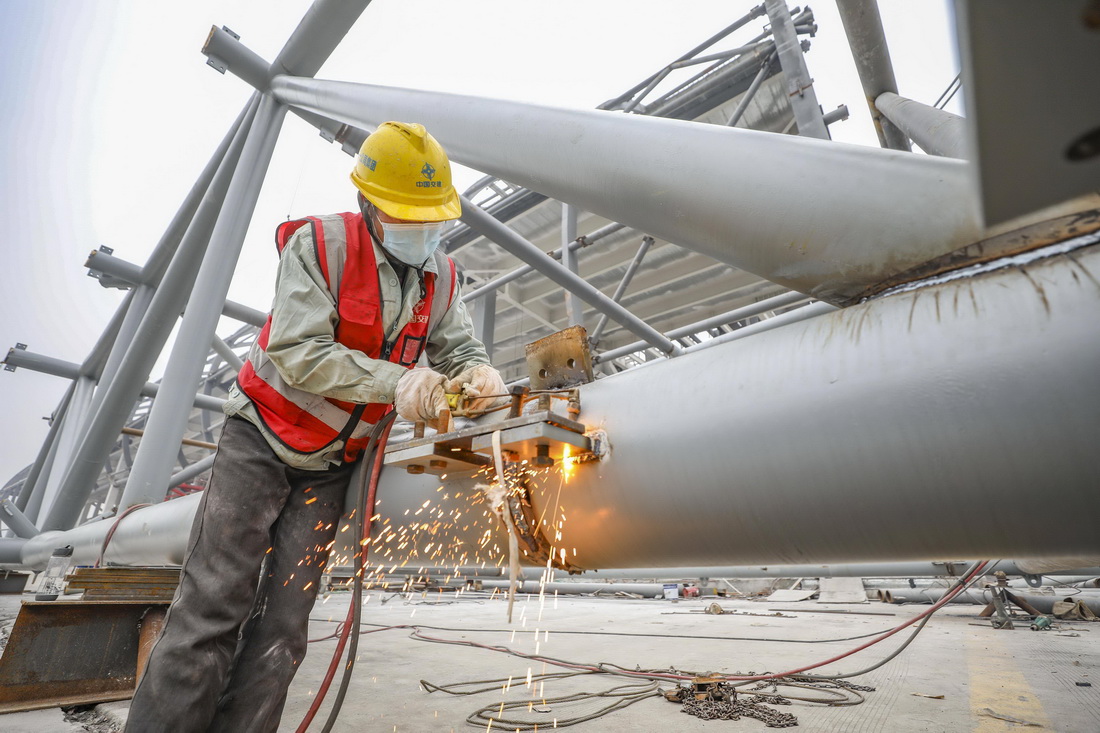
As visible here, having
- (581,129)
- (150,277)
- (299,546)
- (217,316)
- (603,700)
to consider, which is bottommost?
(603,700)

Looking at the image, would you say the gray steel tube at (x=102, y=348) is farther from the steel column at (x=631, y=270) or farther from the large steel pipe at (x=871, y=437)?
the large steel pipe at (x=871, y=437)

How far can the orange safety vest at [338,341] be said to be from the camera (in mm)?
1577

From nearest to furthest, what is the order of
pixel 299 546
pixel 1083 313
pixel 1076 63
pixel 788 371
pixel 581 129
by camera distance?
pixel 1076 63, pixel 1083 313, pixel 788 371, pixel 581 129, pixel 299 546

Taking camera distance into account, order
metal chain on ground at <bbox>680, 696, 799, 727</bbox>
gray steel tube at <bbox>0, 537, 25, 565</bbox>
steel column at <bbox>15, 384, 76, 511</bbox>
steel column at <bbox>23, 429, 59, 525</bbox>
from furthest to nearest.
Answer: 1. steel column at <bbox>15, 384, 76, 511</bbox>
2. steel column at <bbox>23, 429, 59, 525</bbox>
3. gray steel tube at <bbox>0, 537, 25, 565</bbox>
4. metal chain on ground at <bbox>680, 696, 799, 727</bbox>

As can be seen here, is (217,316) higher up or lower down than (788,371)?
higher up

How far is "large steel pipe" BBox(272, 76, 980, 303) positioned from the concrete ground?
4.63 feet

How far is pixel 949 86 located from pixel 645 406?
3.09 metres

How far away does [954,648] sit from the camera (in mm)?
3160

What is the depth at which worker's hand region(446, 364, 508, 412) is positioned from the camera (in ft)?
4.52

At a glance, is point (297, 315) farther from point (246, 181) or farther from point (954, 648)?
point (954, 648)

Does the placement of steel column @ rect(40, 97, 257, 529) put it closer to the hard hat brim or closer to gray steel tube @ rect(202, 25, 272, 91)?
gray steel tube @ rect(202, 25, 272, 91)

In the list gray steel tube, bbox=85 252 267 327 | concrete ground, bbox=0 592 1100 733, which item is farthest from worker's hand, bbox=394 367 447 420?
gray steel tube, bbox=85 252 267 327

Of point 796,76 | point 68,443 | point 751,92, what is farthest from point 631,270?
point 68,443

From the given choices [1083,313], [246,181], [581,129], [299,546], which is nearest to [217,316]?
[246,181]
